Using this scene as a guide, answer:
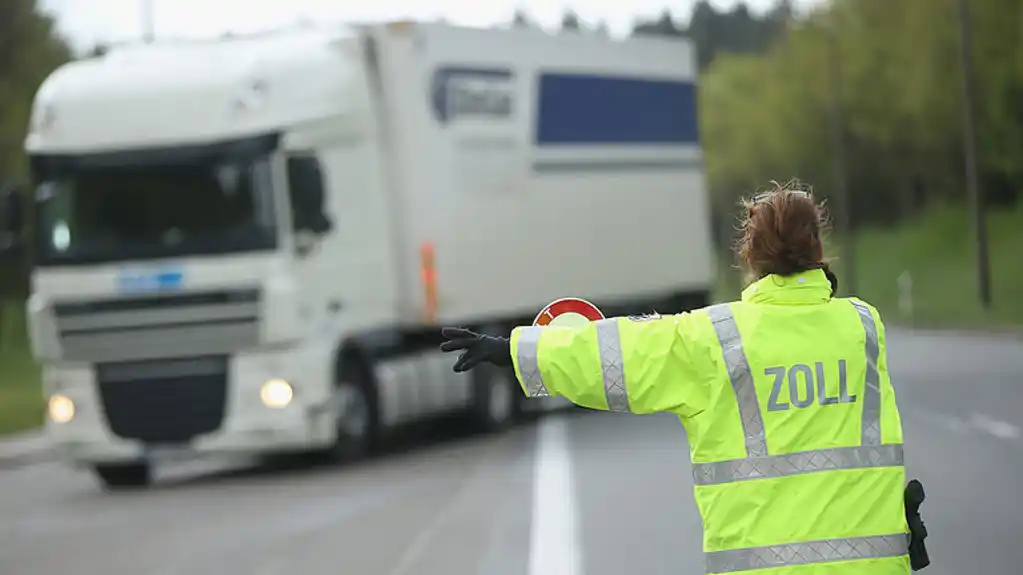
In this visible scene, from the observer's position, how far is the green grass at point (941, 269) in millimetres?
47844

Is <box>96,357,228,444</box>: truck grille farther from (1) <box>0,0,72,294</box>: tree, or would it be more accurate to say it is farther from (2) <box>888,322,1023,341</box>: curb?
(1) <box>0,0,72,294</box>: tree

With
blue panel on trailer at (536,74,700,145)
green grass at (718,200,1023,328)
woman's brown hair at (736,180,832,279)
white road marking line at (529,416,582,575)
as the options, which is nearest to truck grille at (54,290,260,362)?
white road marking line at (529,416,582,575)

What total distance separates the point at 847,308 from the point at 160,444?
13.7 meters

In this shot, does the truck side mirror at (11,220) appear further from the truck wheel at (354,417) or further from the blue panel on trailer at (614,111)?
the blue panel on trailer at (614,111)

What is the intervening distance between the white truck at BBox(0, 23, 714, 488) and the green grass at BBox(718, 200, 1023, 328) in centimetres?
2210

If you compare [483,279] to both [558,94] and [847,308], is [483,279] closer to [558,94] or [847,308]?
[558,94]

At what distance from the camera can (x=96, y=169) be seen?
715 inches

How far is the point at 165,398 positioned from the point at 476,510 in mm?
4594

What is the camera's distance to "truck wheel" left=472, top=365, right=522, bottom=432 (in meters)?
21.4

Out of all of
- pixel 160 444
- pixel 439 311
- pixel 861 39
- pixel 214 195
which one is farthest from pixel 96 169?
pixel 861 39

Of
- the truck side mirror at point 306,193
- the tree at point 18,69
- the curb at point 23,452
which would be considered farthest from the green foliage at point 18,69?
the truck side mirror at point 306,193

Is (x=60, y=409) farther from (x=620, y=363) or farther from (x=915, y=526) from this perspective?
(x=915, y=526)

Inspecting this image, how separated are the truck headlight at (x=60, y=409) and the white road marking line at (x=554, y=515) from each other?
13.4 ft

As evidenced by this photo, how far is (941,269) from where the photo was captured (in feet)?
219
